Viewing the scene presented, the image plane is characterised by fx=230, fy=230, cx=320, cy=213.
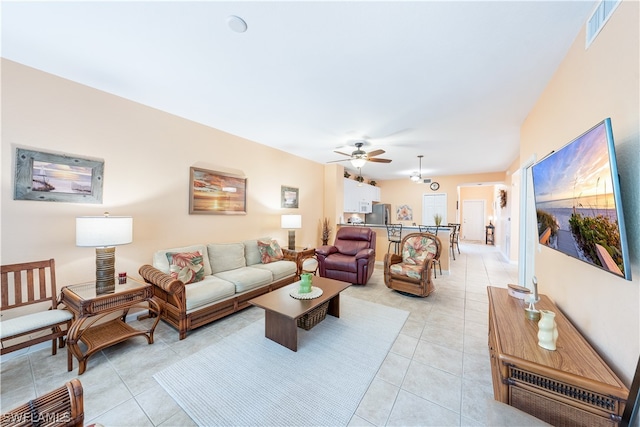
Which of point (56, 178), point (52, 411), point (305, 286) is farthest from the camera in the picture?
point (305, 286)

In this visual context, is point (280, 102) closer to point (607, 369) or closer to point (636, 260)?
point (636, 260)

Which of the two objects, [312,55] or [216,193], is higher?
[312,55]

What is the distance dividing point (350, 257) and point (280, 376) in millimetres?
2880

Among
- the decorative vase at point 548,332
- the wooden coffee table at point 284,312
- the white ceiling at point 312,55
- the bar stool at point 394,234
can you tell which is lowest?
the wooden coffee table at point 284,312

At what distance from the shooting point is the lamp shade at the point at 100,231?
2.12m

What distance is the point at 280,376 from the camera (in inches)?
75.7

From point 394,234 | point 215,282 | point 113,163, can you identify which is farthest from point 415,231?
point 113,163

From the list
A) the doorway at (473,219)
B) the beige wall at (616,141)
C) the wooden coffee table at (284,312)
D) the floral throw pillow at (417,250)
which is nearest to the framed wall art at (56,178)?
the wooden coffee table at (284,312)

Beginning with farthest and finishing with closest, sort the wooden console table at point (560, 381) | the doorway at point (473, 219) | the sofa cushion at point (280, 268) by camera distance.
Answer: the doorway at point (473, 219) → the sofa cushion at point (280, 268) → the wooden console table at point (560, 381)

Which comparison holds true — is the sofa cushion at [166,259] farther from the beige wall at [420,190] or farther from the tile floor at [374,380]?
the beige wall at [420,190]

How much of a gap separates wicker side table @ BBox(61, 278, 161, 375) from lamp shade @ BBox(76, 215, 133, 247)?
1.56 feet

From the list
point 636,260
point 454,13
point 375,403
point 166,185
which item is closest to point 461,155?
point 454,13

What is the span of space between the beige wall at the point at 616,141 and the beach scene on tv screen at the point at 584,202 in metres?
0.10

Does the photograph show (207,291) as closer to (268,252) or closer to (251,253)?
(251,253)
